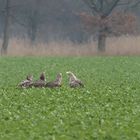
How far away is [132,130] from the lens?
1053 centimetres

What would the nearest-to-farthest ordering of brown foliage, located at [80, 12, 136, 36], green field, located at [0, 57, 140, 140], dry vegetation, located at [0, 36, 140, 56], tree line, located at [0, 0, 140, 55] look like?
1. green field, located at [0, 57, 140, 140]
2. dry vegetation, located at [0, 36, 140, 56]
3. brown foliage, located at [80, 12, 136, 36]
4. tree line, located at [0, 0, 140, 55]

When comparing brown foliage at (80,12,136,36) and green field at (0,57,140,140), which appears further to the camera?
brown foliage at (80,12,136,36)

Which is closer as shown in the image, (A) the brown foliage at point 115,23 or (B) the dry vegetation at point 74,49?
(B) the dry vegetation at point 74,49

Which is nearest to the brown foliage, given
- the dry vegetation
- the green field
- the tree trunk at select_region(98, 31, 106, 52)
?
the tree trunk at select_region(98, 31, 106, 52)

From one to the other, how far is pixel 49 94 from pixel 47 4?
57.0 m

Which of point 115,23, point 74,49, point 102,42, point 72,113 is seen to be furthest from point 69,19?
point 72,113

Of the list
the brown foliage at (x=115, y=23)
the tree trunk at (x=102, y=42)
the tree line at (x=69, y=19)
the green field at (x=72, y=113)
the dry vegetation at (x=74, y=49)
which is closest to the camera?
the green field at (x=72, y=113)

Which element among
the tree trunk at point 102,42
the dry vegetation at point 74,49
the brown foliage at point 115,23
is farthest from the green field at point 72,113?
the brown foliage at point 115,23

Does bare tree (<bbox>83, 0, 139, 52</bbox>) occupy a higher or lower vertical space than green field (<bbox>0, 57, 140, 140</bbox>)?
higher

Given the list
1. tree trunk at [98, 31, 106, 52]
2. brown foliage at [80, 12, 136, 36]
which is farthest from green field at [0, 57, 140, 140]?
brown foliage at [80, 12, 136, 36]

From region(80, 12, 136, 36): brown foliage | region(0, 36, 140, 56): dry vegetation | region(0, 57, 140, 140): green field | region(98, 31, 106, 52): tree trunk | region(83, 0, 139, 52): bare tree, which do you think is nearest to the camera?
region(0, 57, 140, 140): green field

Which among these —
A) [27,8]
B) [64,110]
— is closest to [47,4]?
[27,8]

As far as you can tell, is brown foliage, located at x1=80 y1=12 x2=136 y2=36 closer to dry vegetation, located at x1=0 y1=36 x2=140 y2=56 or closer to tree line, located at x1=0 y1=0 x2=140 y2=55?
tree line, located at x1=0 y1=0 x2=140 y2=55

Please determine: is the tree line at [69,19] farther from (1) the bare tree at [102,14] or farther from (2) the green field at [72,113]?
(2) the green field at [72,113]
